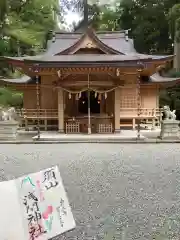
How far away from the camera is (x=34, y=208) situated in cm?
273

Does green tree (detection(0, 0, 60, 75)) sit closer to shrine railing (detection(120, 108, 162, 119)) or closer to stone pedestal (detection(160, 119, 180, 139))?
shrine railing (detection(120, 108, 162, 119))

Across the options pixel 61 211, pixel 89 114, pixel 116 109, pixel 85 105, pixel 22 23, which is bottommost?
pixel 61 211

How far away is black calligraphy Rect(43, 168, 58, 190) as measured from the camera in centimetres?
279

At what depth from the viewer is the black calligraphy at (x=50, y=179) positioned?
2793 millimetres

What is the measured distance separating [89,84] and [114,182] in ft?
27.2

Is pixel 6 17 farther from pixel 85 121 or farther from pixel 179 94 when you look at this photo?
pixel 179 94

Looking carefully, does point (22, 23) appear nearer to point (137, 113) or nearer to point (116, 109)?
point (137, 113)

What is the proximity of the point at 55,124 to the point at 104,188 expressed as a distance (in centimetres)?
1051

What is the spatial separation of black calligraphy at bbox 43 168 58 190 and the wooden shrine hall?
34.7ft

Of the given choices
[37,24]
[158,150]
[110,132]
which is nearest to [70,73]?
[110,132]

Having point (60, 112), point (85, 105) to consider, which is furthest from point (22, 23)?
point (60, 112)

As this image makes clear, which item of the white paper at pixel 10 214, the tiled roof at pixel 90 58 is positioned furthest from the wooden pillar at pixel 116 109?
the white paper at pixel 10 214

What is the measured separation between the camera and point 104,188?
606 centimetres

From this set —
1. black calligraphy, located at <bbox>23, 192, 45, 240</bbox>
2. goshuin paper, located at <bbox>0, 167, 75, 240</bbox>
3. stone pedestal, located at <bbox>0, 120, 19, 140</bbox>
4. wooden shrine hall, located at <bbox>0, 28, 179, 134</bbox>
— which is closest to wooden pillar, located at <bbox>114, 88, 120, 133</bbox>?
wooden shrine hall, located at <bbox>0, 28, 179, 134</bbox>
